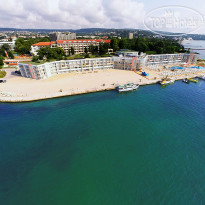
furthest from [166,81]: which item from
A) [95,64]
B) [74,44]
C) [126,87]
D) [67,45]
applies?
[67,45]

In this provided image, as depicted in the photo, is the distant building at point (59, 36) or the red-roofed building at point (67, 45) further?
the distant building at point (59, 36)

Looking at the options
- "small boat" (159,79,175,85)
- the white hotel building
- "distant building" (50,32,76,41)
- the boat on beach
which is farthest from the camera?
"distant building" (50,32,76,41)

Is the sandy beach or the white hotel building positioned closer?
the sandy beach

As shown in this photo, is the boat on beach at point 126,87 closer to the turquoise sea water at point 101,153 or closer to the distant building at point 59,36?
the turquoise sea water at point 101,153

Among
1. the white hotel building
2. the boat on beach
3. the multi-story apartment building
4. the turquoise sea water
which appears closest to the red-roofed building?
the multi-story apartment building

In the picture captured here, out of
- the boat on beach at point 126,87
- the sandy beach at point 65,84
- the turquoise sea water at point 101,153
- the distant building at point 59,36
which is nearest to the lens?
the turquoise sea water at point 101,153

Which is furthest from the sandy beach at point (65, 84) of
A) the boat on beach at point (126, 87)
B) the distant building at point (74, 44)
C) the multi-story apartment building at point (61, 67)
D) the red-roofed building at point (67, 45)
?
the red-roofed building at point (67, 45)

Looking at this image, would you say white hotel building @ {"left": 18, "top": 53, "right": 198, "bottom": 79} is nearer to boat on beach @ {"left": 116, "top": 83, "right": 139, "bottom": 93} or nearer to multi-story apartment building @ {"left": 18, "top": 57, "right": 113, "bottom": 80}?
multi-story apartment building @ {"left": 18, "top": 57, "right": 113, "bottom": 80}

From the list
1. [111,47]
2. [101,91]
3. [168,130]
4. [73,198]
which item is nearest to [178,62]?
[111,47]
